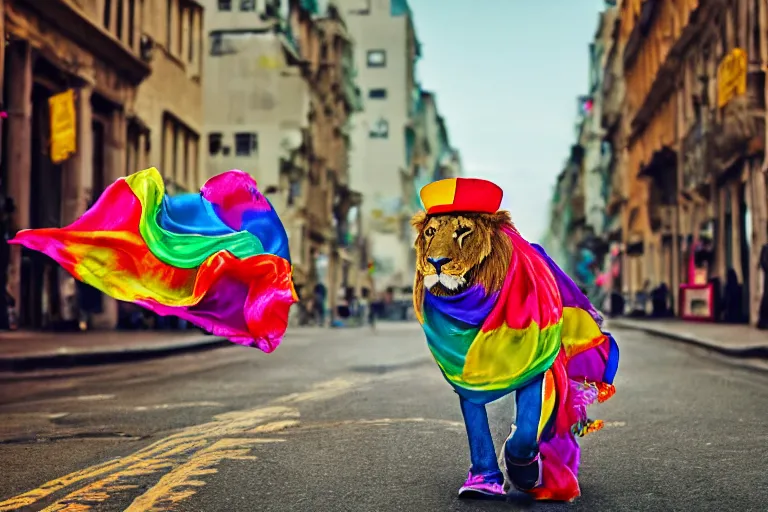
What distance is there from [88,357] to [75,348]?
0.89 m

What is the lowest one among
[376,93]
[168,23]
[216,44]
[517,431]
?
[517,431]

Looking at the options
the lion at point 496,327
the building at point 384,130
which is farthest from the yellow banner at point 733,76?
the building at point 384,130

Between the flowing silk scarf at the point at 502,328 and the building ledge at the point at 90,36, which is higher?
the building ledge at the point at 90,36

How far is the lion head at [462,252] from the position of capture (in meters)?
4.53

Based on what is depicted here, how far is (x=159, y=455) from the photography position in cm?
644

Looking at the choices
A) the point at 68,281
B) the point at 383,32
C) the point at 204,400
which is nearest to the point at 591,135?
the point at 383,32

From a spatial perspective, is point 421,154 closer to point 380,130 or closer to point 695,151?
point 380,130

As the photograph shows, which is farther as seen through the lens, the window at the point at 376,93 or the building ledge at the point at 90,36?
the window at the point at 376,93

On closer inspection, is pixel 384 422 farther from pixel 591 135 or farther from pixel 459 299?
pixel 591 135

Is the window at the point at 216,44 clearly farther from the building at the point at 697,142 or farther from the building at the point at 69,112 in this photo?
the building at the point at 697,142

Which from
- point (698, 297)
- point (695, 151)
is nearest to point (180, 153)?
point (695, 151)

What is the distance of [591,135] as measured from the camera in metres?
82.2

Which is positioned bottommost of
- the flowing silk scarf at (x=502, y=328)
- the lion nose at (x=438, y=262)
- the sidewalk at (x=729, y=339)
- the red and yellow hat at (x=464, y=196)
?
the sidewalk at (x=729, y=339)

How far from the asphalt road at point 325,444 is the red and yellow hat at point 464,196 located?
145 centimetres
